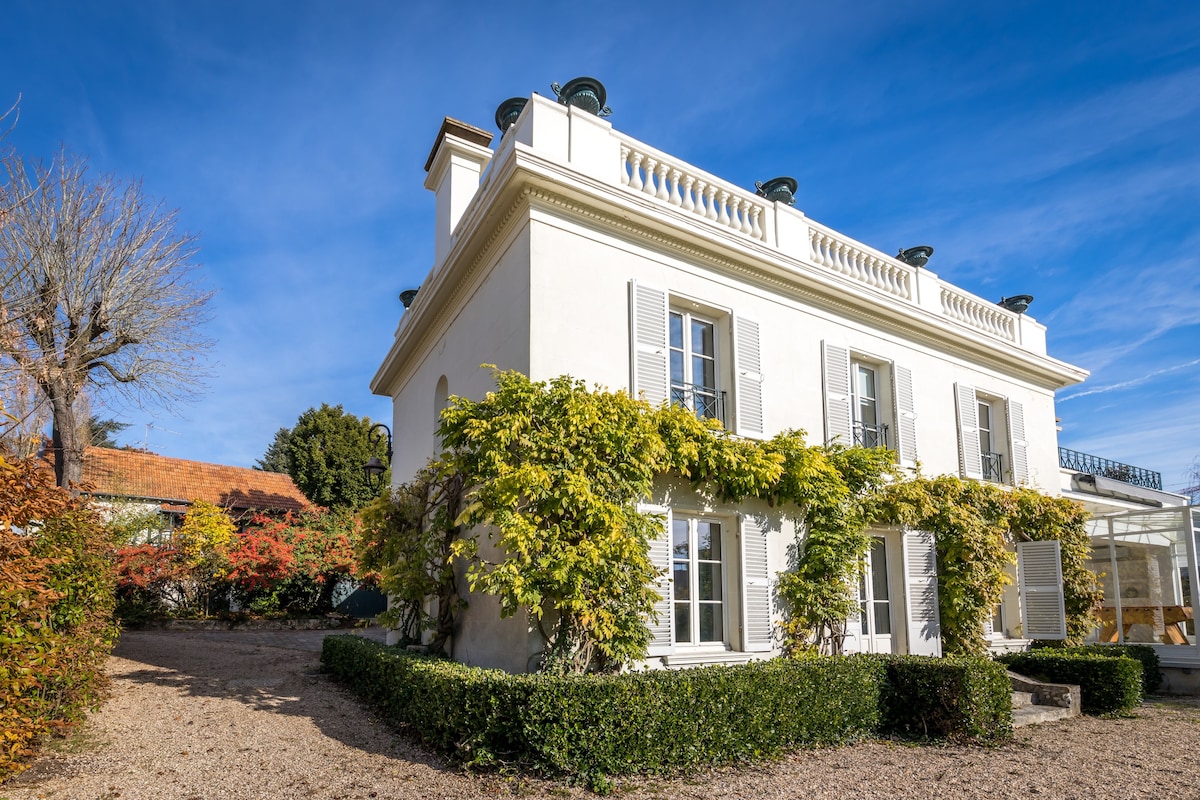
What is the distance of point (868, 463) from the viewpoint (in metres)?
9.85

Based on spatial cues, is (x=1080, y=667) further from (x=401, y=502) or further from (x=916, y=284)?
(x=401, y=502)

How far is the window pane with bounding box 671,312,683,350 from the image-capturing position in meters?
9.38

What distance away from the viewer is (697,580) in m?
8.55

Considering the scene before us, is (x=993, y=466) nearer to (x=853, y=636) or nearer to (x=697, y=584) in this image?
(x=853, y=636)

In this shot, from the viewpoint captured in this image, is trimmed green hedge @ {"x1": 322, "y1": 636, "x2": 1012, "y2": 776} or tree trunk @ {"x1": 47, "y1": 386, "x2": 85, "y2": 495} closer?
trimmed green hedge @ {"x1": 322, "y1": 636, "x2": 1012, "y2": 776}

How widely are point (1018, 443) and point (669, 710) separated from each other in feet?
31.7

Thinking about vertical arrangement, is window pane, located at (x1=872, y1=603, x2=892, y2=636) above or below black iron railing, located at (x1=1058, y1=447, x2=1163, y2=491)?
below

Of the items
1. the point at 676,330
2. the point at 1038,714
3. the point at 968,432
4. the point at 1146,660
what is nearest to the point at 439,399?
the point at 676,330

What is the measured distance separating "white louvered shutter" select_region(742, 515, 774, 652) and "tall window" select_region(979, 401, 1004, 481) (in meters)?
5.61

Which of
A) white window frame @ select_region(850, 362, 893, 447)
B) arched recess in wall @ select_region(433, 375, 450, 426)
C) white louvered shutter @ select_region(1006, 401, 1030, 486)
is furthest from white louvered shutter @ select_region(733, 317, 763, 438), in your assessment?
white louvered shutter @ select_region(1006, 401, 1030, 486)

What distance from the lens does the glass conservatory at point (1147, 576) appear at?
40.6 feet

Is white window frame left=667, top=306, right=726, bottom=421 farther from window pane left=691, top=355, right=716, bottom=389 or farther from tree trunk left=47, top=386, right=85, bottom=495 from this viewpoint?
tree trunk left=47, top=386, right=85, bottom=495

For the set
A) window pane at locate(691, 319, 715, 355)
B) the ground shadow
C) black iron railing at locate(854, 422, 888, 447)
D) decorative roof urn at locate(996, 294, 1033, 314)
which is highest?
decorative roof urn at locate(996, 294, 1033, 314)

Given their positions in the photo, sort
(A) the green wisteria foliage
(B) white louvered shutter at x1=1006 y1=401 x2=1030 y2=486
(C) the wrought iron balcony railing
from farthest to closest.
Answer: (B) white louvered shutter at x1=1006 y1=401 x2=1030 y2=486, (C) the wrought iron balcony railing, (A) the green wisteria foliage
